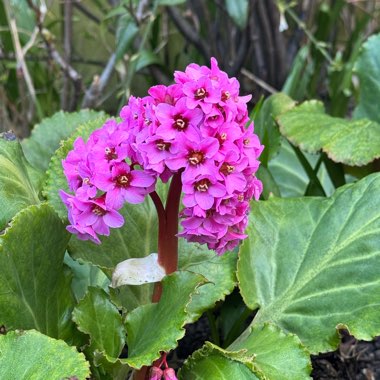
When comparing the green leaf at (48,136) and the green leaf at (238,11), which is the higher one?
the green leaf at (238,11)

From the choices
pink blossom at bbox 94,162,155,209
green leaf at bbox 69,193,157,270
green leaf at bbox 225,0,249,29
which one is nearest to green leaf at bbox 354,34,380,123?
green leaf at bbox 225,0,249,29

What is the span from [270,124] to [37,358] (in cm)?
86

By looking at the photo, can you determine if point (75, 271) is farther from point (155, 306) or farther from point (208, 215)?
point (208, 215)

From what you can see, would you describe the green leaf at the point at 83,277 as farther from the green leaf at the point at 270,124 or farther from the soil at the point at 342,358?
the green leaf at the point at 270,124

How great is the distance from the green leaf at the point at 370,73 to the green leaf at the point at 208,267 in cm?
78

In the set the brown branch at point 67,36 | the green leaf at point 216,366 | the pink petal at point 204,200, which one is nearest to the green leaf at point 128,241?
the green leaf at point 216,366

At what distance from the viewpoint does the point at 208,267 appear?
114 centimetres

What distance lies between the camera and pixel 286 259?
1.19 metres

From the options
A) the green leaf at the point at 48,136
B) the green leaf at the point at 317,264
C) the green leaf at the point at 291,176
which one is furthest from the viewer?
the green leaf at the point at 291,176

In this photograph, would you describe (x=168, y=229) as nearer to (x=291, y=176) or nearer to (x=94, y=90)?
(x=291, y=176)

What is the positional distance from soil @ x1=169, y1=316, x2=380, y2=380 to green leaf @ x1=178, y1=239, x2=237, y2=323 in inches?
12.3

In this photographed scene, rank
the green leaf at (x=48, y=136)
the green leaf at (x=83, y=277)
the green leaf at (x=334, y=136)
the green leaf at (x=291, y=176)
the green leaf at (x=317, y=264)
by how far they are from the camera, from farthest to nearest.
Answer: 1. the green leaf at (x=291, y=176)
2. the green leaf at (x=48, y=136)
3. the green leaf at (x=334, y=136)
4. the green leaf at (x=83, y=277)
5. the green leaf at (x=317, y=264)

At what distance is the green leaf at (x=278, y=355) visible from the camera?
959 millimetres

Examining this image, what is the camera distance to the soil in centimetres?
139
